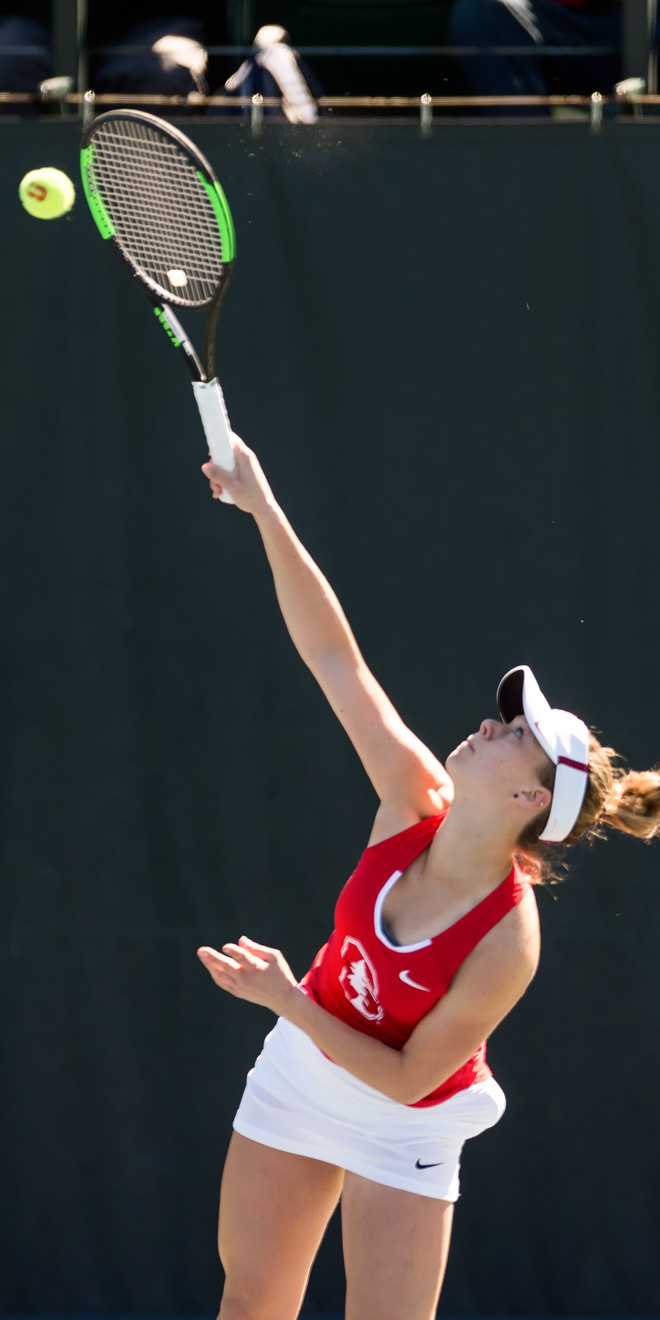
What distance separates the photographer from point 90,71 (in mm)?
3520

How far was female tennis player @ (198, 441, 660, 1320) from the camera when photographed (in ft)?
6.66

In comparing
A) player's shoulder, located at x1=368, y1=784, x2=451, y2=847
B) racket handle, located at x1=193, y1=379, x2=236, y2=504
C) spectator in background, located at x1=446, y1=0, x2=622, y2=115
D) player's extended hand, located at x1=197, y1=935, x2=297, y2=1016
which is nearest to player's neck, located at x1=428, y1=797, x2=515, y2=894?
player's shoulder, located at x1=368, y1=784, x2=451, y2=847

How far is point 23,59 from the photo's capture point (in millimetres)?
3279

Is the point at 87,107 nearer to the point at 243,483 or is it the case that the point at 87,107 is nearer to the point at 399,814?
the point at 243,483

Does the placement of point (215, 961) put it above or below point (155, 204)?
below

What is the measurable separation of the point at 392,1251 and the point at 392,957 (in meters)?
0.42

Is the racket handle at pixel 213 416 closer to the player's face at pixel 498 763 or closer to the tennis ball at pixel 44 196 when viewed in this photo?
the player's face at pixel 498 763

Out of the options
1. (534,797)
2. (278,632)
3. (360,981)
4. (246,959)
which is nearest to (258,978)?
(246,959)

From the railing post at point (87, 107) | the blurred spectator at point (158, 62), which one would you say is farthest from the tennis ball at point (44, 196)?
the blurred spectator at point (158, 62)

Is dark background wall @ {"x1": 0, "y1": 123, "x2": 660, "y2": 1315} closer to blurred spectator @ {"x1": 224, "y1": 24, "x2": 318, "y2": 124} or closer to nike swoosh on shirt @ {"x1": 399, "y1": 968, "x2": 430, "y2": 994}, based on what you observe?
blurred spectator @ {"x1": 224, "y1": 24, "x2": 318, "y2": 124}

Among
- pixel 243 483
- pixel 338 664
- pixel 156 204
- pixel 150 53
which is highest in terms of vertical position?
pixel 150 53

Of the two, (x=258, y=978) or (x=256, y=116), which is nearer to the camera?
(x=258, y=978)

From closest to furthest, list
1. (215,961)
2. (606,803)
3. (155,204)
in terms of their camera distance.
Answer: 1. (215,961)
2. (606,803)
3. (155,204)

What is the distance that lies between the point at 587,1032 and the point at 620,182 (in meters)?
1.84
